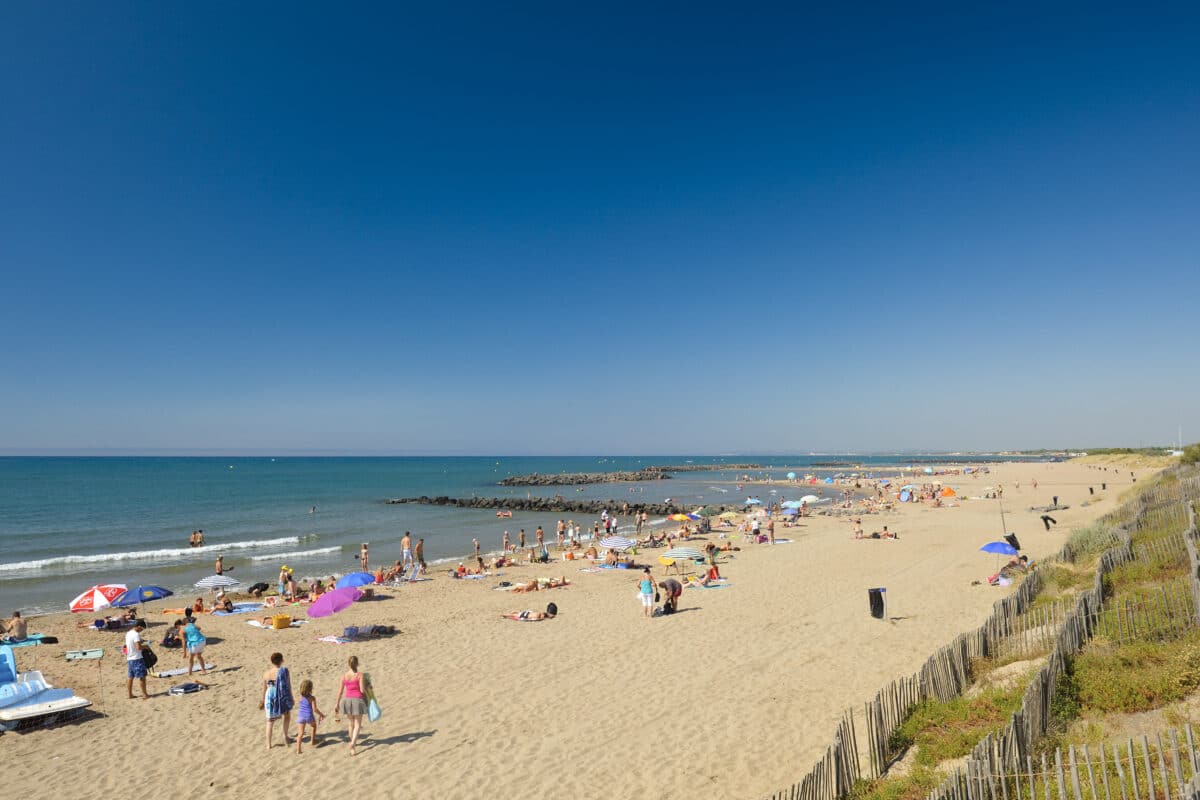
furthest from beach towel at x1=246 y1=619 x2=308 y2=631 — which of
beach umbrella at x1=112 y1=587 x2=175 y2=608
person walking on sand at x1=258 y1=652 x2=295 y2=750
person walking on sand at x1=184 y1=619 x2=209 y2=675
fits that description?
person walking on sand at x1=258 y1=652 x2=295 y2=750

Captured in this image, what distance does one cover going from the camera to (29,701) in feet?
37.0

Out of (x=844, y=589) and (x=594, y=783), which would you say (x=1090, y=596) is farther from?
(x=844, y=589)

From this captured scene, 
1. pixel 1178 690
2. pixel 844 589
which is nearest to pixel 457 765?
pixel 1178 690

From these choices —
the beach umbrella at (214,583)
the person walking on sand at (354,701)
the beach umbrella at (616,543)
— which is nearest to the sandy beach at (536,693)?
the person walking on sand at (354,701)

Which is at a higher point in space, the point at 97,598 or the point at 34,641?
the point at 97,598

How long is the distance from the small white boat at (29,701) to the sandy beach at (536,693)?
0.35 metres

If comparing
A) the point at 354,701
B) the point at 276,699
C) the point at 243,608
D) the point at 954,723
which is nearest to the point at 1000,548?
the point at 954,723

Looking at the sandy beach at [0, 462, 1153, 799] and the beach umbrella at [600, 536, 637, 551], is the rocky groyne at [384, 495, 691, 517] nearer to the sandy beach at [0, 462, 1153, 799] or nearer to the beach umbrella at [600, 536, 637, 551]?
the beach umbrella at [600, 536, 637, 551]

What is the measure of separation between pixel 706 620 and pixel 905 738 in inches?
367

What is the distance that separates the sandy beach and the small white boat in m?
0.35

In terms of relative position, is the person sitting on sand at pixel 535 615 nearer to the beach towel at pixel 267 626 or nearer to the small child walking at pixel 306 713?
the beach towel at pixel 267 626

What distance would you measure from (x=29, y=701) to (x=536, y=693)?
897cm

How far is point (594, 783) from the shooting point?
→ 28.2 ft

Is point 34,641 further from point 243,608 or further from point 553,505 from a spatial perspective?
point 553,505
